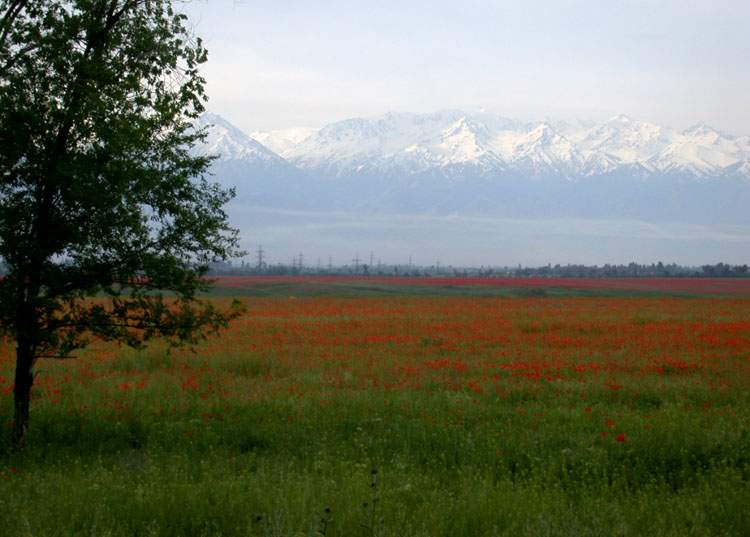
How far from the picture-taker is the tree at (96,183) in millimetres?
10383

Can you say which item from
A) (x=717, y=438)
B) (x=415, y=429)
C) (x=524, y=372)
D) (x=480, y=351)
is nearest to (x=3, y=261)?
(x=415, y=429)

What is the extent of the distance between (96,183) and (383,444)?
6.20 m

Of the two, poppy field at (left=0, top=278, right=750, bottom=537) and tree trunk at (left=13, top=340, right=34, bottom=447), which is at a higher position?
tree trunk at (left=13, top=340, right=34, bottom=447)

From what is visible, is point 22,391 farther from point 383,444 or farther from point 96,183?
point 383,444

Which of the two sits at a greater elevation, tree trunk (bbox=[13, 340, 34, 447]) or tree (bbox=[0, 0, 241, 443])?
tree (bbox=[0, 0, 241, 443])

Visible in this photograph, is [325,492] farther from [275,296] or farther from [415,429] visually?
[275,296]

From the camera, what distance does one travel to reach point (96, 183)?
10.2 m

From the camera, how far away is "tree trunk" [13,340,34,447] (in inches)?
441

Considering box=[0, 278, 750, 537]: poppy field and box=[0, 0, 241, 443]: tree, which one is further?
box=[0, 0, 241, 443]: tree

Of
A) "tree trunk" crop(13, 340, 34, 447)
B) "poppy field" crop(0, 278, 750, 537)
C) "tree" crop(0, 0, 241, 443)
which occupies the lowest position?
"poppy field" crop(0, 278, 750, 537)

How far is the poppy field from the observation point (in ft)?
25.7

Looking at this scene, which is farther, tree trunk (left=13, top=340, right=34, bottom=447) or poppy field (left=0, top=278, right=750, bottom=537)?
tree trunk (left=13, top=340, right=34, bottom=447)

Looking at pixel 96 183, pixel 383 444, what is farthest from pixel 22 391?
pixel 383 444

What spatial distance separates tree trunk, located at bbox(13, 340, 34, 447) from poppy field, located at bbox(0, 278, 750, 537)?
1.75 feet
